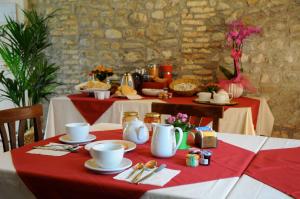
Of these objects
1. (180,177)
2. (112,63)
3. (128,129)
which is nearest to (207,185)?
(180,177)

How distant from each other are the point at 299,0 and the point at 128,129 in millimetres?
2622

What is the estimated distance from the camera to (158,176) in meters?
1.19

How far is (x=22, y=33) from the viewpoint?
4121 mm

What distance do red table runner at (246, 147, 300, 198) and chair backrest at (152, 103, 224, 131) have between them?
502mm

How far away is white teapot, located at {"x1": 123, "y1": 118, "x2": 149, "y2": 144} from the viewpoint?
159cm

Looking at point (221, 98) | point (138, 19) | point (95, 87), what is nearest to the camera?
point (221, 98)

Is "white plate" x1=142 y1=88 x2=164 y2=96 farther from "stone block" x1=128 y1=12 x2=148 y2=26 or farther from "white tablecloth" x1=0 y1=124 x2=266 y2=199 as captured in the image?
"white tablecloth" x1=0 y1=124 x2=266 y2=199

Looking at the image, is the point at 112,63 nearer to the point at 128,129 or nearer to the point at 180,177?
the point at 128,129

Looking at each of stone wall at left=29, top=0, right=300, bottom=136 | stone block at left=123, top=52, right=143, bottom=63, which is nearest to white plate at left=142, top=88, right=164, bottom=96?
stone wall at left=29, top=0, right=300, bottom=136

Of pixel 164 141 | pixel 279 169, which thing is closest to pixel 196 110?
pixel 164 141

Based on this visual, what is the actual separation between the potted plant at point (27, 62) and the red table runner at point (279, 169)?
3.00 metres

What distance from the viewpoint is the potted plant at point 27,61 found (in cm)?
409

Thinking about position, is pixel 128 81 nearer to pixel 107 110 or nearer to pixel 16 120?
pixel 107 110

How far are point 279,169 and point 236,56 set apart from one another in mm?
2272
